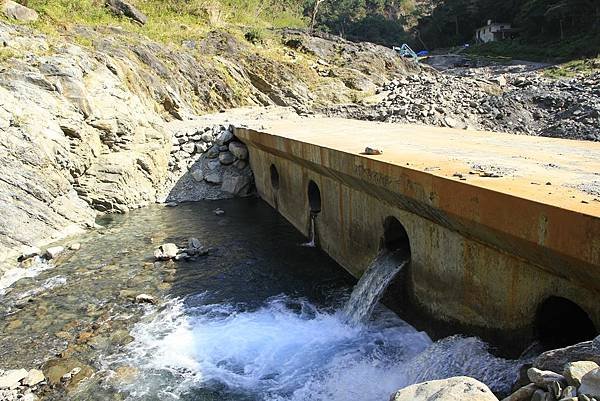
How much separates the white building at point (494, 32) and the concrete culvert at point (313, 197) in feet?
158

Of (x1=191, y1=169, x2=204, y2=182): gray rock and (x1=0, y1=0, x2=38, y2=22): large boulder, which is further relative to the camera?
(x1=0, y1=0, x2=38, y2=22): large boulder

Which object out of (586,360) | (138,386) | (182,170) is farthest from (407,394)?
(182,170)

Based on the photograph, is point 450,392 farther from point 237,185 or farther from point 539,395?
point 237,185

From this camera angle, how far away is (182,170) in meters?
16.8

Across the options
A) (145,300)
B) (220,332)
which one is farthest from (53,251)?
(220,332)

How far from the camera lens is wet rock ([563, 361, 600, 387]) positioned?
111 inches

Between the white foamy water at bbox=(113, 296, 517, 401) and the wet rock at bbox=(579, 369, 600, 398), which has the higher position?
the wet rock at bbox=(579, 369, 600, 398)

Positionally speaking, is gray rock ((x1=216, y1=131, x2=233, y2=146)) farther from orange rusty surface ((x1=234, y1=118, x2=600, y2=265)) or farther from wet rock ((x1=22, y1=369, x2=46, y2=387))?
wet rock ((x1=22, y1=369, x2=46, y2=387))

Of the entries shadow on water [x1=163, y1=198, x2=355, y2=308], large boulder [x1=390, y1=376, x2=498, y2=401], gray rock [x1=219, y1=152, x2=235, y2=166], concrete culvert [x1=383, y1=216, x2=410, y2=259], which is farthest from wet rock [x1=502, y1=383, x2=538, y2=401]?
gray rock [x1=219, y1=152, x2=235, y2=166]

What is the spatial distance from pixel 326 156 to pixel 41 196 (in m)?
7.31

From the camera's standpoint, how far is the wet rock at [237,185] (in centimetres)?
1650

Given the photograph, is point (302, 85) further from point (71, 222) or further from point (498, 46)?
point (498, 46)

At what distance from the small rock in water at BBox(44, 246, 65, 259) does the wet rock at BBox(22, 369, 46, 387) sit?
4.62 metres

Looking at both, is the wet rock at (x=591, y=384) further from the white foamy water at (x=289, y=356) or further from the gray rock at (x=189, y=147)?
the gray rock at (x=189, y=147)
